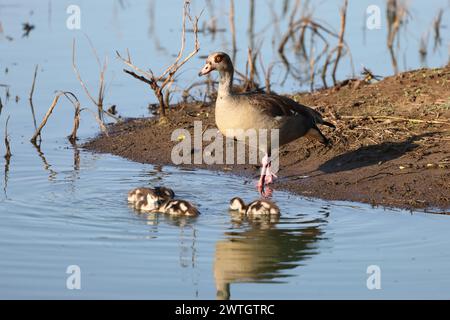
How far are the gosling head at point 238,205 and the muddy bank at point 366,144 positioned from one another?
3.84 ft

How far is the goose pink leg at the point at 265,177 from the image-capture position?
10902mm

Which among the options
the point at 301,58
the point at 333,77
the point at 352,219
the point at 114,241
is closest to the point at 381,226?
the point at 352,219

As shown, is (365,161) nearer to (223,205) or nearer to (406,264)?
(223,205)

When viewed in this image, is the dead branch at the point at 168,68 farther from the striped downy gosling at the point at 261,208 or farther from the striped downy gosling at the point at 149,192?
the striped downy gosling at the point at 261,208

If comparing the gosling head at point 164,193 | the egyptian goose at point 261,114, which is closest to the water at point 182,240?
the gosling head at point 164,193

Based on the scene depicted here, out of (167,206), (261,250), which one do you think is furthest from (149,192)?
(261,250)

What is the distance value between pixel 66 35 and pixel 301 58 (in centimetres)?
448

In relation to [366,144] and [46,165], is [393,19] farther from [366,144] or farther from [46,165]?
[46,165]

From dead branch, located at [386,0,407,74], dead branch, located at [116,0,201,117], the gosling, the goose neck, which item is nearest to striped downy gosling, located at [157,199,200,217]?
the gosling

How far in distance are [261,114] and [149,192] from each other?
1707 mm

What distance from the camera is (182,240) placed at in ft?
29.7

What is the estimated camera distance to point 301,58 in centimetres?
1802

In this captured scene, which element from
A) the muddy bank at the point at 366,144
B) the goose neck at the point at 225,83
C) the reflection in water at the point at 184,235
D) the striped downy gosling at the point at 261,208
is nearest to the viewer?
the reflection in water at the point at 184,235

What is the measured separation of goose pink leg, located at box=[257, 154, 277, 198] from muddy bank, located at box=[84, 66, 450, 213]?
0.14 meters
